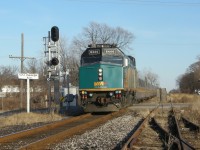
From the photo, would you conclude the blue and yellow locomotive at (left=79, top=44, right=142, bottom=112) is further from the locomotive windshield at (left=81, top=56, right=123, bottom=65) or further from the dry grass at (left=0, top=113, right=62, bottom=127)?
the dry grass at (left=0, top=113, right=62, bottom=127)

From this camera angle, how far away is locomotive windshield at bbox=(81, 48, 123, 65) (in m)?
23.9

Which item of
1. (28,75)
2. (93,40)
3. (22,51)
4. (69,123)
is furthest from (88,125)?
(93,40)

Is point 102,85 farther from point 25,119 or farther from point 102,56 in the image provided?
point 25,119

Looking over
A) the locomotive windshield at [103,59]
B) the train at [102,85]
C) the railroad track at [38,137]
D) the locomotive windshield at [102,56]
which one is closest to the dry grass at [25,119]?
the train at [102,85]

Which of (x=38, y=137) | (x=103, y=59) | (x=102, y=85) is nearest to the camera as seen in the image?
(x=38, y=137)

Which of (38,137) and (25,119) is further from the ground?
(25,119)

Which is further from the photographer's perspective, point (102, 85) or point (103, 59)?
point (103, 59)

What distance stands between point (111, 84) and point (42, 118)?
179 inches

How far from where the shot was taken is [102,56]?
23922 mm

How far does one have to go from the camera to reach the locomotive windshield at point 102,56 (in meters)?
23.9

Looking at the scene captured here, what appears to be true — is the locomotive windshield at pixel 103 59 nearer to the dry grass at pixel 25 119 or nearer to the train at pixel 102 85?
the train at pixel 102 85

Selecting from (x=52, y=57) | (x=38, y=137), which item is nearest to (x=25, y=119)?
(x=52, y=57)

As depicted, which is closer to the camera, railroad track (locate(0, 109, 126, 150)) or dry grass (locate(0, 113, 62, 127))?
railroad track (locate(0, 109, 126, 150))

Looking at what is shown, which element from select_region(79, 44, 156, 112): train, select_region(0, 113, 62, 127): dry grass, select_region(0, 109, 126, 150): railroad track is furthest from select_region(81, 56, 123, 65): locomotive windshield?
select_region(0, 109, 126, 150): railroad track
